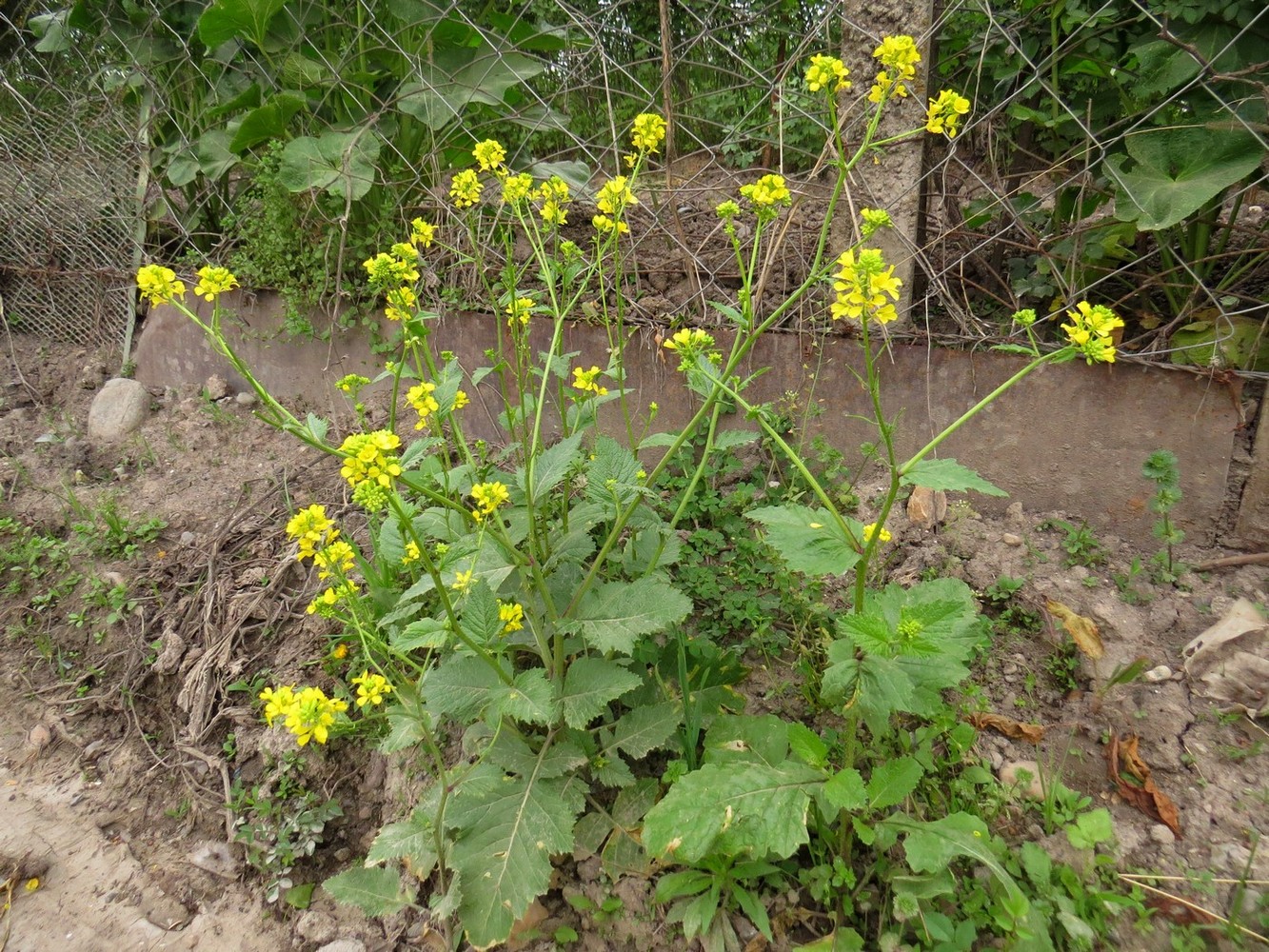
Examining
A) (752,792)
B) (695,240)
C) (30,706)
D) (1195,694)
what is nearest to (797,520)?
(752,792)

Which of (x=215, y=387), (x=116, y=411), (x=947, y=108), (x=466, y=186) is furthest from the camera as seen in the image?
(x=215, y=387)

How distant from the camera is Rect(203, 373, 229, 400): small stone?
3383 mm

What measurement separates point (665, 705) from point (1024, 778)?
746 mm

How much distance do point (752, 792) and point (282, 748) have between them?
1.28 meters

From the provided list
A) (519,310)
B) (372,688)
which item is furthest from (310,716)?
(519,310)

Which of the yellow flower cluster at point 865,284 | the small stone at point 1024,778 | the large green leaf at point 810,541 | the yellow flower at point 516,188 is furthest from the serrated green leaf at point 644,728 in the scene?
the yellow flower at point 516,188

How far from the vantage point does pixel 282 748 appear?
1.92 meters

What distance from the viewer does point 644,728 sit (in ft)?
5.20

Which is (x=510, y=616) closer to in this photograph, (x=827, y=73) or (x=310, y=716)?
(x=310, y=716)

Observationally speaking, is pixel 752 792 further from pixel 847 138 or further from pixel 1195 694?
pixel 847 138

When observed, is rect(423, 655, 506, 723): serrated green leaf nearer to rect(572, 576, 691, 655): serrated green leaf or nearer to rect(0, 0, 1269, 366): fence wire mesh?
rect(572, 576, 691, 655): serrated green leaf

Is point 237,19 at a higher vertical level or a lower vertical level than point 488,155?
higher

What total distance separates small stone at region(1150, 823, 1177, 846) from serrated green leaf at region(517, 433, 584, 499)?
53.2 inches

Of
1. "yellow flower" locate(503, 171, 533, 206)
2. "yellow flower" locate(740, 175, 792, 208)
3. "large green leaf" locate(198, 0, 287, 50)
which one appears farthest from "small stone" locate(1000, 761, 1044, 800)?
"large green leaf" locate(198, 0, 287, 50)
